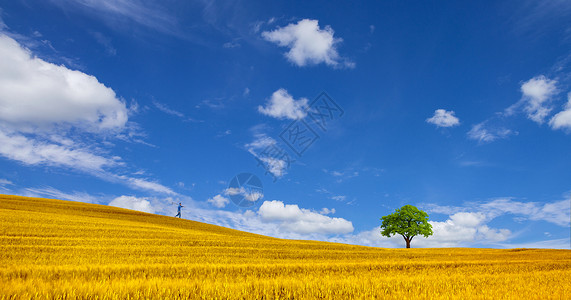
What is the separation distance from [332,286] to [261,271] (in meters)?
5.47

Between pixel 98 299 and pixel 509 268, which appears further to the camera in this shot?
pixel 509 268

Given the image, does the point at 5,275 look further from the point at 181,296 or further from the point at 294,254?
the point at 294,254

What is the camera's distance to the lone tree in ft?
200

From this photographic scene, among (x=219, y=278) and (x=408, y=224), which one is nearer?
(x=219, y=278)

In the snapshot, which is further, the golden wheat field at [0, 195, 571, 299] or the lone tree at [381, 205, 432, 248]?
the lone tree at [381, 205, 432, 248]

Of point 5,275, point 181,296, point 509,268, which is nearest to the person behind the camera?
point 181,296

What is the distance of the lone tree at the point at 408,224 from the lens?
61.0 metres

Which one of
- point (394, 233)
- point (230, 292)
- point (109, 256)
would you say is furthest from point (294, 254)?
point (394, 233)

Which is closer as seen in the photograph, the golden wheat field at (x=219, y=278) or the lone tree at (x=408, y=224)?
the golden wheat field at (x=219, y=278)

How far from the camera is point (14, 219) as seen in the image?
3231 centimetres

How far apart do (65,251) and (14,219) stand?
20.6 meters

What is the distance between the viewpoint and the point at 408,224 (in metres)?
62.1

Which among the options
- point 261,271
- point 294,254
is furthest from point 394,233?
point 261,271

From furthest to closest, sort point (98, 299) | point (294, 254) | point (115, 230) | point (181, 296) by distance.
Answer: point (115, 230), point (294, 254), point (181, 296), point (98, 299)
